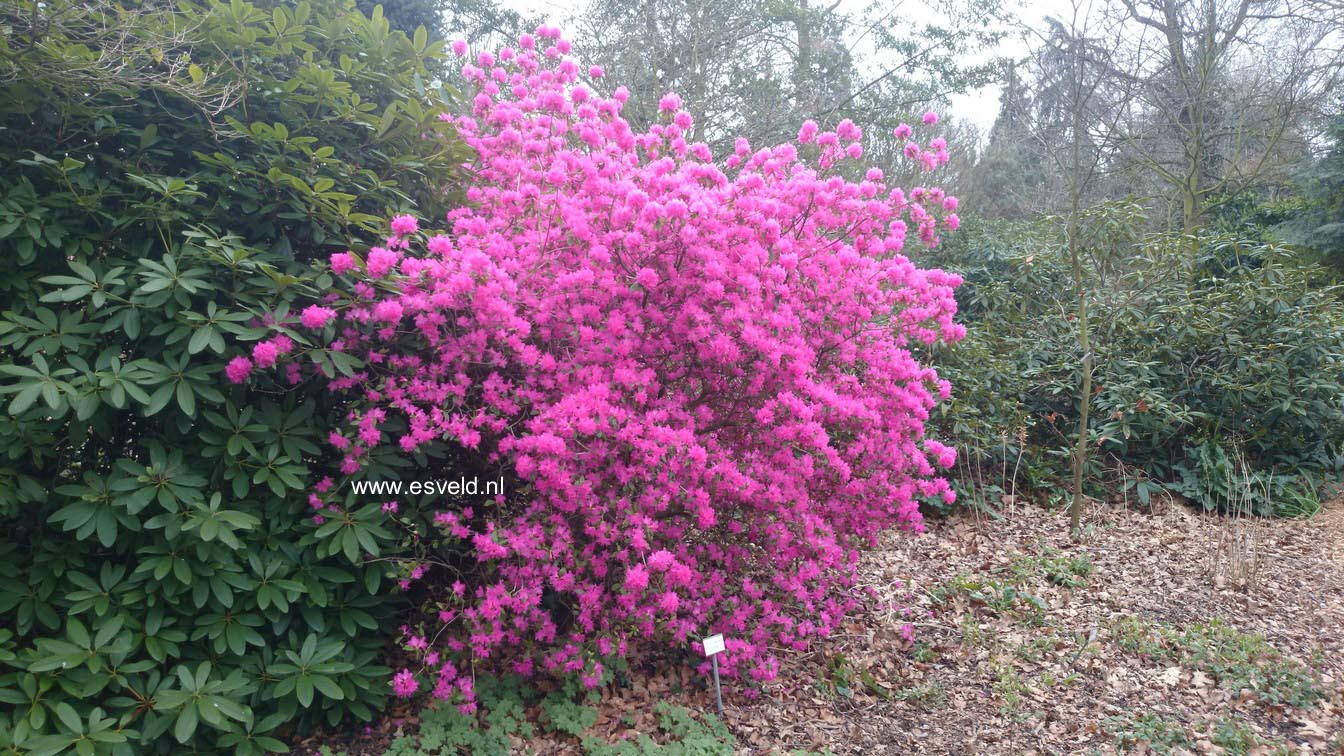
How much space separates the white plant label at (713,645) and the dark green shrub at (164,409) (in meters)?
1.08

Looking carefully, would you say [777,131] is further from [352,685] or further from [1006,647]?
[352,685]

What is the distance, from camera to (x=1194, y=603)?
3.91 meters

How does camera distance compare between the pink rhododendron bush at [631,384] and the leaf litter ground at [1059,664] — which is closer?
the pink rhododendron bush at [631,384]

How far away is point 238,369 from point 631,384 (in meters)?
1.20

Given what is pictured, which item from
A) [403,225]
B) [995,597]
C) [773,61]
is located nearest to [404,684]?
[403,225]

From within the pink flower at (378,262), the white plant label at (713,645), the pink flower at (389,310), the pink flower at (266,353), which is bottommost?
the white plant label at (713,645)

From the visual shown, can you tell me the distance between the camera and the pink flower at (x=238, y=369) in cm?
233

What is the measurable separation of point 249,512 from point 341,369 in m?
0.54

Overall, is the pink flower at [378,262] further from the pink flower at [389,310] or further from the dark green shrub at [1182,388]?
the dark green shrub at [1182,388]

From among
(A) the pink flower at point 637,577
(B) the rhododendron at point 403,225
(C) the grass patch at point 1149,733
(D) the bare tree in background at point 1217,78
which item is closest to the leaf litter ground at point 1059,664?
(C) the grass patch at point 1149,733

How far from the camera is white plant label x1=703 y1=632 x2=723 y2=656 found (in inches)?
104

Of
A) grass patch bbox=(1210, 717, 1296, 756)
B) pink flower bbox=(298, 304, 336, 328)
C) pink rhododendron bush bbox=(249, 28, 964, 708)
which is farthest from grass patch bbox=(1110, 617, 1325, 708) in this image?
pink flower bbox=(298, 304, 336, 328)

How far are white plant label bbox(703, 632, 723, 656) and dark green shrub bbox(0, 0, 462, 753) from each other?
3.56 feet

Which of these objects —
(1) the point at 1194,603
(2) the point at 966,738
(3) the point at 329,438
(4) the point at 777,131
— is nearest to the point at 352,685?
(3) the point at 329,438
